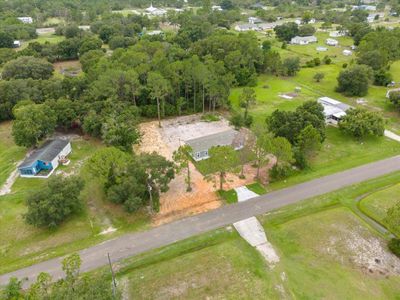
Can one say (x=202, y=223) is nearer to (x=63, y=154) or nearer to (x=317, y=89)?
(x=63, y=154)

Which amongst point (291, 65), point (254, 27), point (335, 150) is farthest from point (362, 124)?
point (254, 27)

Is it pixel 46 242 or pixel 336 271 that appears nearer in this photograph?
pixel 336 271

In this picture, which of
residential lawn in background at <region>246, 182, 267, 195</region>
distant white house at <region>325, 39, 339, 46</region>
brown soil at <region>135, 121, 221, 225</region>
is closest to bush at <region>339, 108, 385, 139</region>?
residential lawn in background at <region>246, 182, 267, 195</region>

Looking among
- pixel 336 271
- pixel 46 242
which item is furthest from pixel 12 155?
pixel 336 271

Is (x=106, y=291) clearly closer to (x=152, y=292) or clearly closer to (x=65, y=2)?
(x=152, y=292)

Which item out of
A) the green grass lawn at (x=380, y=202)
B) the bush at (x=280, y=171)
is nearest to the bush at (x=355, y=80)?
→ the green grass lawn at (x=380, y=202)

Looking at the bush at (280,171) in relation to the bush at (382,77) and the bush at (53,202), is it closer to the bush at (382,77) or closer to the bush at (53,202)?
the bush at (53,202)
